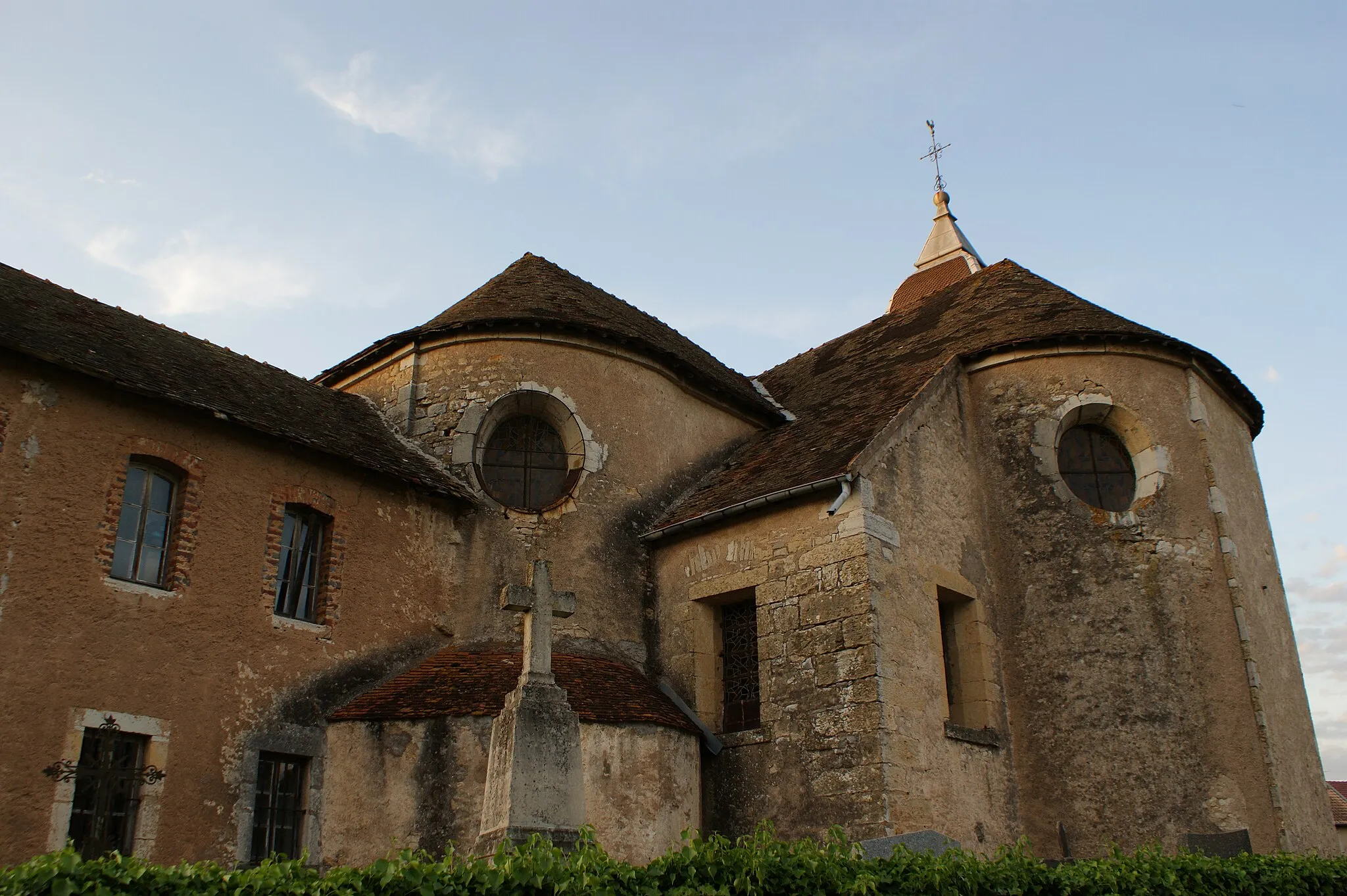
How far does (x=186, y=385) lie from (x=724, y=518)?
5.94 m

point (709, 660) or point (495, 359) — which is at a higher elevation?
point (495, 359)

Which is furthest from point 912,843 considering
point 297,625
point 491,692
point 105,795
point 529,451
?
point 529,451

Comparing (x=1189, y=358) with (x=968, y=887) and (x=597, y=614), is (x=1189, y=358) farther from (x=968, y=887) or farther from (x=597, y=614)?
(x=968, y=887)

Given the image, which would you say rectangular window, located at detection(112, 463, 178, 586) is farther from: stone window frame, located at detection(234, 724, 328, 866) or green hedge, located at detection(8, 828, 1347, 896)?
green hedge, located at detection(8, 828, 1347, 896)

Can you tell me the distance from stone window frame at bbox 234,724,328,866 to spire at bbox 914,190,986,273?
20.4m

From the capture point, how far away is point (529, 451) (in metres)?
13.7

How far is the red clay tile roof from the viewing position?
2620cm

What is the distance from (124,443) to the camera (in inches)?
393

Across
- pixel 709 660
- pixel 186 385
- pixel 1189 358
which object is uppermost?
pixel 1189 358

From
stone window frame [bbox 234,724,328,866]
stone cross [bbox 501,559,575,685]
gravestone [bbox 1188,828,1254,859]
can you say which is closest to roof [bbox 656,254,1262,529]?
stone cross [bbox 501,559,575,685]

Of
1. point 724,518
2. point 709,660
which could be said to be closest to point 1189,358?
point 724,518

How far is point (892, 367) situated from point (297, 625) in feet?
28.7

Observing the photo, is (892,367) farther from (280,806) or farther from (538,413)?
(280,806)

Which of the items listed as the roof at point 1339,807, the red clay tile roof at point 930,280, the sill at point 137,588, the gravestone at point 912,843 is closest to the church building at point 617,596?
the sill at point 137,588
